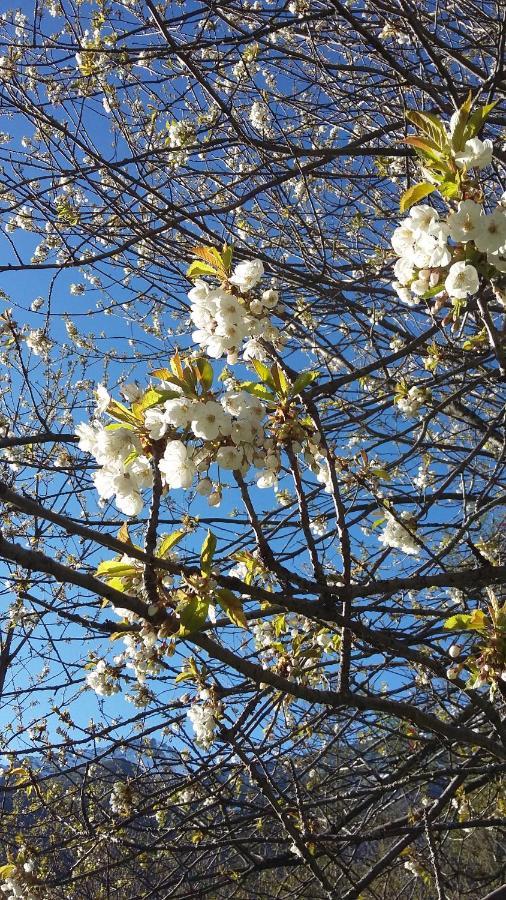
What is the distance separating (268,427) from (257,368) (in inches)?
7.1

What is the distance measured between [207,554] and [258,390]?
0.49 metres

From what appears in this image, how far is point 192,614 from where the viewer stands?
141cm

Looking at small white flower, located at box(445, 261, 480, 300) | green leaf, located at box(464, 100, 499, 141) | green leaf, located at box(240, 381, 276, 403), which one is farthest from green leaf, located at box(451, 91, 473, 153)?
green leaf, located at box(240, 381, 276, 403)

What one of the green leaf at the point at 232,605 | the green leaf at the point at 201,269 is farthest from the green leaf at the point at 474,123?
the green leaf at the point at 232,605

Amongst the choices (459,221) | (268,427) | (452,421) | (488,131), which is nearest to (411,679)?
(452,421)

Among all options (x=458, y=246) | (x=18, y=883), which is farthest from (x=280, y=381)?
(x=18, y=883)

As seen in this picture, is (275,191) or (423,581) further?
(275,191)

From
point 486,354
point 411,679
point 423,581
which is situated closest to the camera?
point 423,581

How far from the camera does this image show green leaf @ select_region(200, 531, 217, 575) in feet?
4.96

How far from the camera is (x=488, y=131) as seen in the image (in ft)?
14.8

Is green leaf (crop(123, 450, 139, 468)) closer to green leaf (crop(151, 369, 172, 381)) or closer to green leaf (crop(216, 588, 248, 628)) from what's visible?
green leaf (crop(151, 369, 172, 381))

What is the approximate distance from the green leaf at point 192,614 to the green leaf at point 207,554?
3.2 inches

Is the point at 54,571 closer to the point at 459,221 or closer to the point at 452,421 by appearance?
the point at 459,221

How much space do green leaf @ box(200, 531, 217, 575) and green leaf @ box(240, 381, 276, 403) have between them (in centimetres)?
44
